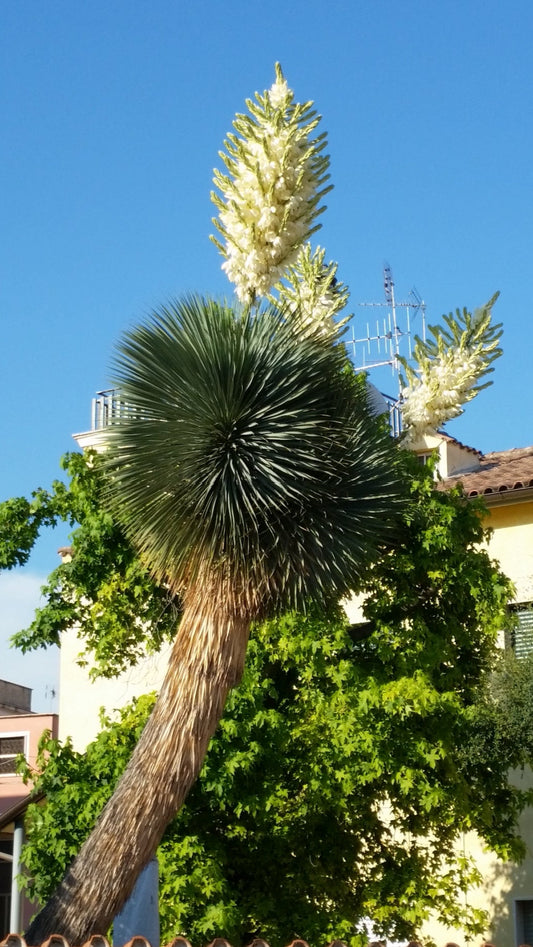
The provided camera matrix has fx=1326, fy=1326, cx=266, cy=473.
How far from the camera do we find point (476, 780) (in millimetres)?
14547

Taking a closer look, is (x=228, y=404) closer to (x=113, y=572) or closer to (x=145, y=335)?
(x=145, y=335)

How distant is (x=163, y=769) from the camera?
33.0 ft

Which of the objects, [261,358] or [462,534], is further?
[462,534]

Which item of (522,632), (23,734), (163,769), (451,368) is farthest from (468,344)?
(23,734)

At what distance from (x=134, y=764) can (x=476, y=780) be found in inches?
219

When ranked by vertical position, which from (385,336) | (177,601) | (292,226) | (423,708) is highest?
(385,336)

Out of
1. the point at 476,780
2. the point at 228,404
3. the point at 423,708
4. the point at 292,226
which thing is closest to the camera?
the point at 292,226

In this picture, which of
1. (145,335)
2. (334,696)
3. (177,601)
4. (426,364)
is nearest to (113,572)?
(177,601)

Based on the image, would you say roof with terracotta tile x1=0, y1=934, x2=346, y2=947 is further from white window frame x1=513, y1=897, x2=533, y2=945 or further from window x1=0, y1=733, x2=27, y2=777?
window x1=0, y1=733, x2=27, y2=777

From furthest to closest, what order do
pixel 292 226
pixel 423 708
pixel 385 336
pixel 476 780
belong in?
pixel 385 336 < pixel 476 780 < pixel 423 708 < pixel 292 226

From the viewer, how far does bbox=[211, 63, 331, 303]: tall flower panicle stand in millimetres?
9250

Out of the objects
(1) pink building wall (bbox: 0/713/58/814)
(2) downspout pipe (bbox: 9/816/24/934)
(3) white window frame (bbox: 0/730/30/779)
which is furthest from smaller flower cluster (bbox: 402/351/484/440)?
(3) white window frame (bbox: 0/730/30/779)

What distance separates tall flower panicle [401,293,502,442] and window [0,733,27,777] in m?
20.7

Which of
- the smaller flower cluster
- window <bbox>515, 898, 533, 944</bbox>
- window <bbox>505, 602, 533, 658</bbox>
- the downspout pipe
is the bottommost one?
window <bbox>515, 898, 533, 944</bbox>
